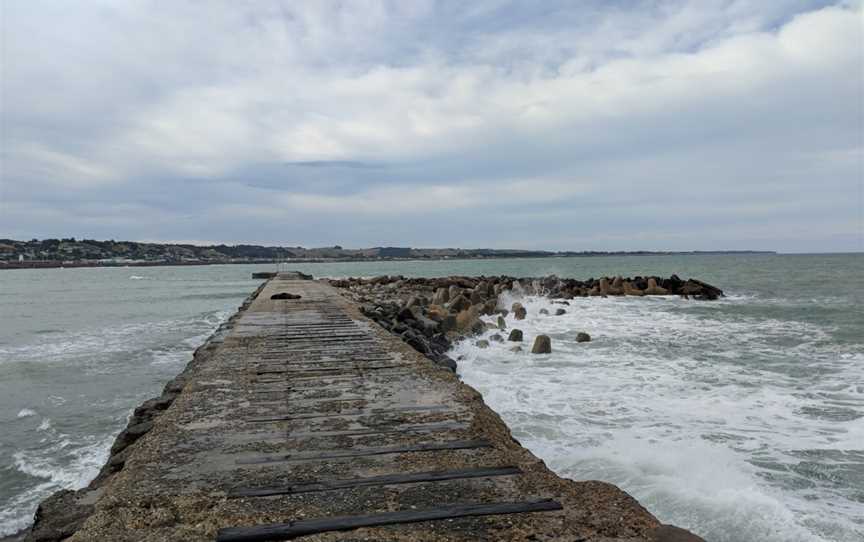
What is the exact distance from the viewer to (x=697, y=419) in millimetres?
6887

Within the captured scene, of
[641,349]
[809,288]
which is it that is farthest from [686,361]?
[809,288]

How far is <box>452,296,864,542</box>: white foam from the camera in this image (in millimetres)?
4512

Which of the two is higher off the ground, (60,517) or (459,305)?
(60,517)

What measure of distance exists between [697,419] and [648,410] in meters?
0.58

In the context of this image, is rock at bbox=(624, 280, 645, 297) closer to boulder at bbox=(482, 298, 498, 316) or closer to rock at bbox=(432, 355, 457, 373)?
boulder at bbox=(482, 298, 498, 316)

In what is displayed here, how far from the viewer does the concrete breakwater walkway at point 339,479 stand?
7.80 ft

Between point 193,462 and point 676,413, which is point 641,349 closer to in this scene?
point 676,413

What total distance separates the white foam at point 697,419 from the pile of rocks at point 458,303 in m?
0.78

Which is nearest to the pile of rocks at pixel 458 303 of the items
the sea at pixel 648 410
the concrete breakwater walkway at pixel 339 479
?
the sea at pixel 648 410

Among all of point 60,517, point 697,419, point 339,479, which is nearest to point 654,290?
point 697,419

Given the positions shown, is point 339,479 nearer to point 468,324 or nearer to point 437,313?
point 468,324

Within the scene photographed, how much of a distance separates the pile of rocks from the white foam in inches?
30.5

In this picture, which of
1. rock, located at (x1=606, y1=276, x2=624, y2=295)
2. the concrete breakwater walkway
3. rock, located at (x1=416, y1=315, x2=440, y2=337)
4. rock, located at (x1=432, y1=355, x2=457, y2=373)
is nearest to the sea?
rock, located at (x1=432, y1=355, x2=457, y2=373)

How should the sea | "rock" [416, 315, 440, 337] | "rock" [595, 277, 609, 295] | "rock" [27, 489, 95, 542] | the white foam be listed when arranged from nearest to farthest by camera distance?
1. "rock" [27, 489, 95, 542]
2. the white foam
3. the sea
4. "rock" [416, 315, 440, 337]
5. "rock" [595, 277, 609, 295]
